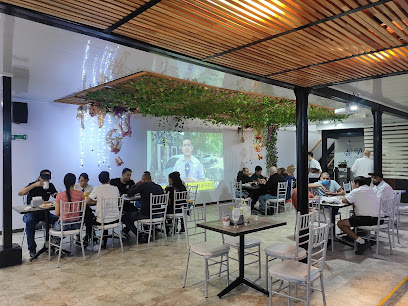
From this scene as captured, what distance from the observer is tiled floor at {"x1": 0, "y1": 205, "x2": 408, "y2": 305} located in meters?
3.59

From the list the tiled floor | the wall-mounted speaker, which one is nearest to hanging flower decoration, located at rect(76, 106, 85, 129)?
the wall-mounted speaker

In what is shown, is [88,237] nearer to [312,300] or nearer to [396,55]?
[312,300]

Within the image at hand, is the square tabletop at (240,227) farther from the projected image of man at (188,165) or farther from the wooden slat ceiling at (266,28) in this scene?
the projected image of man at (188,165)

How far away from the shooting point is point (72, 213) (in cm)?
498

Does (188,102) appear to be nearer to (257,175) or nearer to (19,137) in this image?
(257,175)

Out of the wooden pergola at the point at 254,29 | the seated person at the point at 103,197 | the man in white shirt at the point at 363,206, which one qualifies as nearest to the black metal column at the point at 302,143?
the wooden pergola at the point at 254,29

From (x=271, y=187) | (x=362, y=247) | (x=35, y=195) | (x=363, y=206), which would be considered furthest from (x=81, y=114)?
(x=362, y=247)

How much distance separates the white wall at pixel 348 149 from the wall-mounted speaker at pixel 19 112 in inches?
518

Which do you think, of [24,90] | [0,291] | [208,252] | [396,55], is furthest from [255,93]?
[0,291]

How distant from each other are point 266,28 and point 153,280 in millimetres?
3262

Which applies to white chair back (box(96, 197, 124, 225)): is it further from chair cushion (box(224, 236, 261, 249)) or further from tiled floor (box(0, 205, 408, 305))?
chair cushion (box(224, 236, 261, 249))

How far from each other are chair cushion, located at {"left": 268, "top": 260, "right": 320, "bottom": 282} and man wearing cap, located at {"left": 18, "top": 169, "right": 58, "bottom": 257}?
12.9ft

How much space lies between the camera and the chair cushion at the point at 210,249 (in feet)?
12.1

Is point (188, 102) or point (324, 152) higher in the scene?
point (188, 102)
